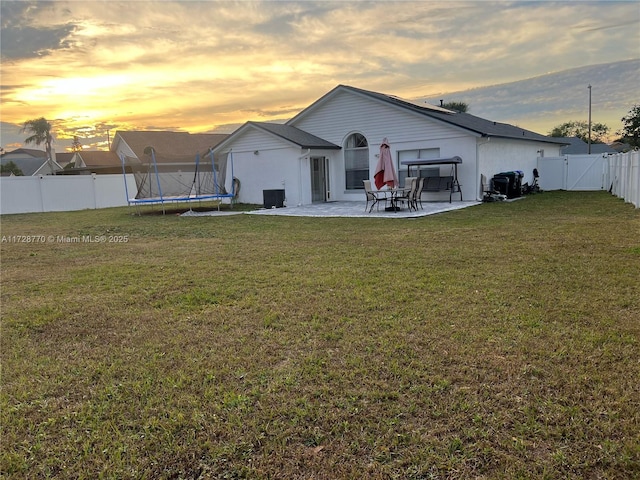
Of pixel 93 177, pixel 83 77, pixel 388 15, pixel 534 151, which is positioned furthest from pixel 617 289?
pixel 93 177

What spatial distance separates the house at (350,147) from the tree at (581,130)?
47.0 meters

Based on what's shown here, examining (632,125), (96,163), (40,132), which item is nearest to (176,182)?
(96,163)

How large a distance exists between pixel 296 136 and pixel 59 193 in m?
10.8

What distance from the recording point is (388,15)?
1231 cm

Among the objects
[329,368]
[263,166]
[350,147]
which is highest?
[350,147]

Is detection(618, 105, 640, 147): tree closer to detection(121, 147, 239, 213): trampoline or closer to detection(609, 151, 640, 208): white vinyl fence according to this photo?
detection(609, 151, 640, 208): white vinyl fence

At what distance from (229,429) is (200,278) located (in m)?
3.55

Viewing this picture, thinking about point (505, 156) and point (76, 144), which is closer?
point (505, 156)

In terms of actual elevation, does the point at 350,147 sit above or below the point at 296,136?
below

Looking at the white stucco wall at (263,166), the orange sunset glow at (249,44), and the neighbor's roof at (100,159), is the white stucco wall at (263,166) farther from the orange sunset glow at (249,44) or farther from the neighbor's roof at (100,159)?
the neighbor's roof at (100,159)

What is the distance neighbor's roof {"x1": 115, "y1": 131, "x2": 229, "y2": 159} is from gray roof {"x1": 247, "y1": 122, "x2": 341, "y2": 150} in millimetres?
14701

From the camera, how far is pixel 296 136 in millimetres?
17922

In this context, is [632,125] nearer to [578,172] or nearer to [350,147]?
[578,172]

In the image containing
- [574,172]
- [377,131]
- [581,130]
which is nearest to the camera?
[377,131]
